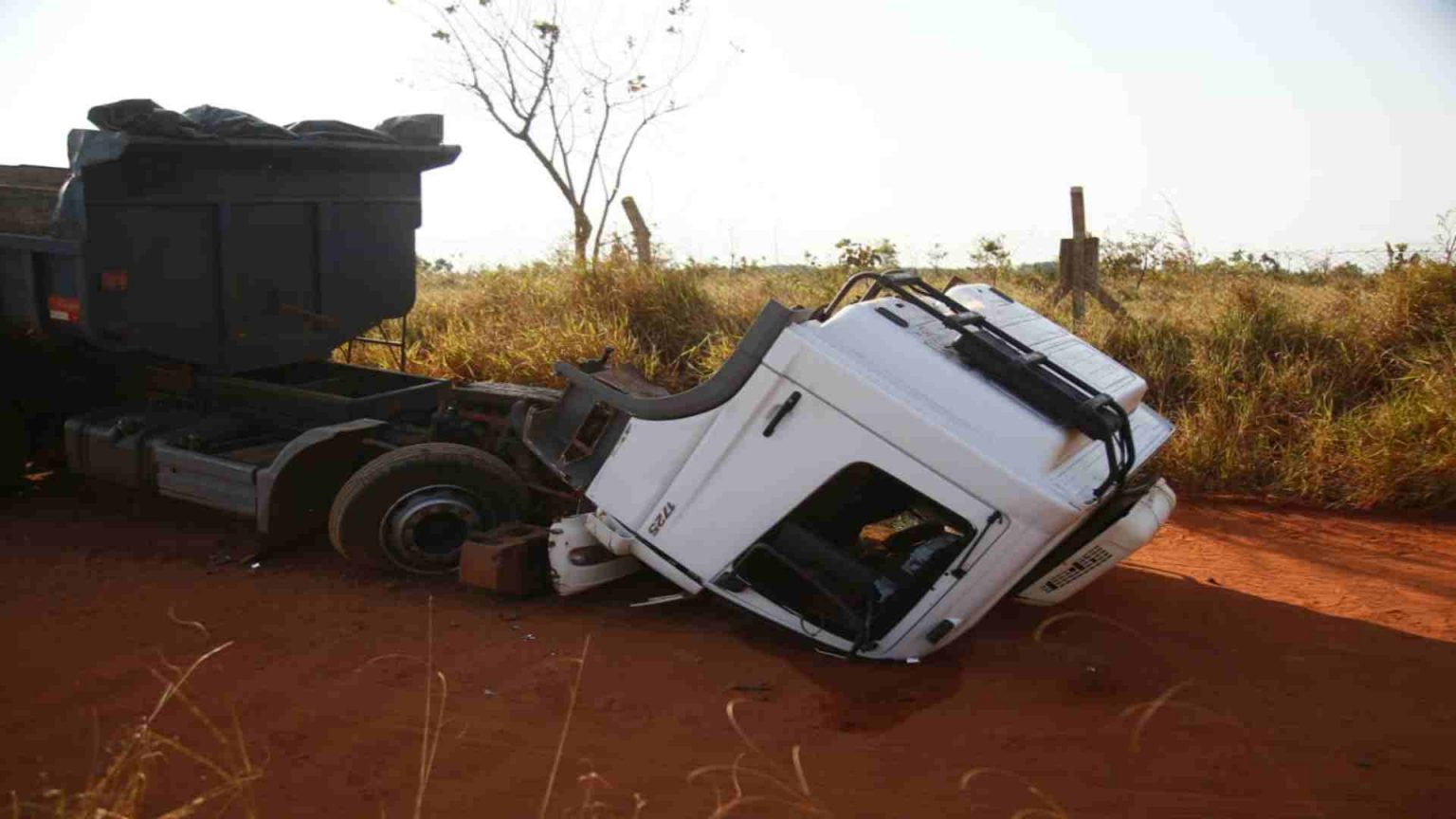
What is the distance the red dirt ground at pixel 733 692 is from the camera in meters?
4.08

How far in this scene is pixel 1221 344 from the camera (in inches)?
393

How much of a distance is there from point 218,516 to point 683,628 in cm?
350

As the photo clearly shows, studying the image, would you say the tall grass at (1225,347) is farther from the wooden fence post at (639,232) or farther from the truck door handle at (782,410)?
the truck door handle at (782,410)

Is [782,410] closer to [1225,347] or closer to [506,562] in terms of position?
[506,562]

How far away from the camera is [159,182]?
21.7 feet

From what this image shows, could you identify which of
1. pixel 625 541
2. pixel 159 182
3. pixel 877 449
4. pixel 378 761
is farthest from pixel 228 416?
pixel 877 449

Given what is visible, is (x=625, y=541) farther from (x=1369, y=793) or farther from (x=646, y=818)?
(x=1369, y=793)

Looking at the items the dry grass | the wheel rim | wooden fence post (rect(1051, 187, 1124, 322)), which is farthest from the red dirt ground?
wooden fence post (rect(1051, 187, 1124, 322))

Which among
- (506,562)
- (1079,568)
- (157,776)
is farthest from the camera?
(506,562)

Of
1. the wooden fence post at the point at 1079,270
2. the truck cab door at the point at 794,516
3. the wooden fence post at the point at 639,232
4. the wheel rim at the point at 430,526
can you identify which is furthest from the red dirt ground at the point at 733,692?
the wooden fence post at the point at 639,232

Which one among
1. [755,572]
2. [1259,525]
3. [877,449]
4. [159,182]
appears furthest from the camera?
[1259,525]

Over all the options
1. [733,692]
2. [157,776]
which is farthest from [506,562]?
[157,776]

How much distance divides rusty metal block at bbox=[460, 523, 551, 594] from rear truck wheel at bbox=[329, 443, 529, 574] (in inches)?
11.5

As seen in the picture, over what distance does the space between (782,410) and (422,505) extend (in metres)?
2.18
